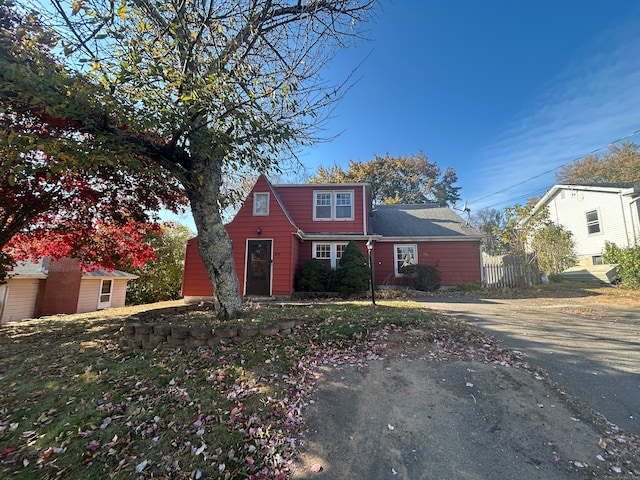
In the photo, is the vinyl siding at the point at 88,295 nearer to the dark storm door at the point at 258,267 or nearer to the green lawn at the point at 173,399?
the dark storm door at the point at 258,267

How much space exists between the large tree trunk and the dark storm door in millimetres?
5353

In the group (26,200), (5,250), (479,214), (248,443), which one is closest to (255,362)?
(248,443)

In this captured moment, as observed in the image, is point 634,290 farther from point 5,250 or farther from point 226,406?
point 5,250

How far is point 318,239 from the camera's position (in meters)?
12.2

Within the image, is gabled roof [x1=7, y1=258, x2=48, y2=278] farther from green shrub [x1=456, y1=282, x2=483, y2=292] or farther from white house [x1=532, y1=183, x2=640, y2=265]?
white house [x1=532, y1=183, x2=640, y2=265]

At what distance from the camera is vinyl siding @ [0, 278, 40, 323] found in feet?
42.9

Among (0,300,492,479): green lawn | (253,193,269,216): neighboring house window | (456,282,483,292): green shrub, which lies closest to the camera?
(0,300,492,479): green lawn

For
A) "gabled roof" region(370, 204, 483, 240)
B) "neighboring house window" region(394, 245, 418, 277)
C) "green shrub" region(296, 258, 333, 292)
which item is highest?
"gabled roof" region(370, 204, 483, 240)

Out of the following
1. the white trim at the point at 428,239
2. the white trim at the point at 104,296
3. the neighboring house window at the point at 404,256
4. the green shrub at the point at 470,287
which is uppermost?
the white trim at the point at 428,239

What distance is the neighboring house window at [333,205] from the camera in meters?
12.6

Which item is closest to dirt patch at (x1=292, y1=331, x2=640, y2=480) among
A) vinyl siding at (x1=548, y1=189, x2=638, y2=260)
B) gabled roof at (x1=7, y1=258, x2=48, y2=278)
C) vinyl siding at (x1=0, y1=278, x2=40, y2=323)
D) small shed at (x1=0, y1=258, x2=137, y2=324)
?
small shed at (x1=0, y1=258, x2=137, y2=324)

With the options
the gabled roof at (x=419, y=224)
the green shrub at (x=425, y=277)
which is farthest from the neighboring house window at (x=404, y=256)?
the green shrub at (x=425, y=277)

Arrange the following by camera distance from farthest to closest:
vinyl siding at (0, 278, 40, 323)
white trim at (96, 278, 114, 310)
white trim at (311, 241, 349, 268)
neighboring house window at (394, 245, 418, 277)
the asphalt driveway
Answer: white trim at (96, 278, 114, 310), vinyl siding at (0, 278, 40, 323), neighboring house window at (394, 245, 418, 277), white trim at (311, 241, 349, 268), the asphalt driveway

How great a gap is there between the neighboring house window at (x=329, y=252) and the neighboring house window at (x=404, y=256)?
2.76 m
